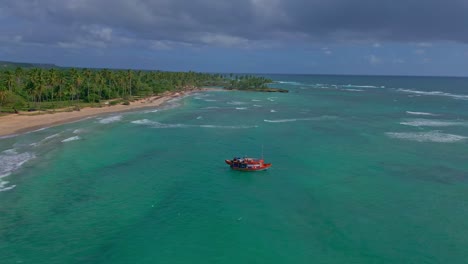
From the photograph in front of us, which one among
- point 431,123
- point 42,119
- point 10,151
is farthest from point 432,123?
point 42,119

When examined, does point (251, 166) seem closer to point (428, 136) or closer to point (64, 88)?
point (428, 136)

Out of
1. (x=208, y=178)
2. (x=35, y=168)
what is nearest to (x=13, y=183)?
(x=35, y=168)

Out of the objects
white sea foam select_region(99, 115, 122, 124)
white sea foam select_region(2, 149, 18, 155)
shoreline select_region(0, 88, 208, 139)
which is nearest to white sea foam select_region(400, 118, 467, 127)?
white sea foam select_region(99, 115, 122, 124)

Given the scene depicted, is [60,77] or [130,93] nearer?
[60,77]

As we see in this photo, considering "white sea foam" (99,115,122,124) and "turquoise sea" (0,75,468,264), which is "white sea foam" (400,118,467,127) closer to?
"turquoise sea" (0,75,468,264)

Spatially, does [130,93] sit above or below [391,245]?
above

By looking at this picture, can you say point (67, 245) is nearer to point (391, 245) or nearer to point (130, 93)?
point (391, 245)
